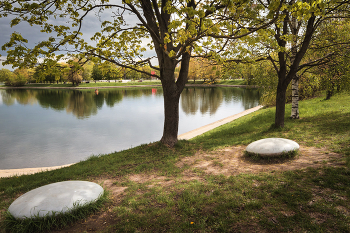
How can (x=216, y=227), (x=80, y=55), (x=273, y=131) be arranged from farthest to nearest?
(x=273, y=131), (x=80, y=55), (x=216, y=227)

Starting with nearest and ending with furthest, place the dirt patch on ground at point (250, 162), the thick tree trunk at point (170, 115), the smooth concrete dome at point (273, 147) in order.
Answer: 1. the dirt patch on ground at point (250, 162)
2. the smooth concrete dome at point (273, 147)
3. the thick tree trunk at point (170, 115)

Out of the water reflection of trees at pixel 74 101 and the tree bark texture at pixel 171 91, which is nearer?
the tree bark texture at pixel 171 91

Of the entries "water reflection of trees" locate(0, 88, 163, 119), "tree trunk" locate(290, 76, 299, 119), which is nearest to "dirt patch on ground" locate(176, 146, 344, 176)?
"tree trunk" locate(290, 76, 299, 119)

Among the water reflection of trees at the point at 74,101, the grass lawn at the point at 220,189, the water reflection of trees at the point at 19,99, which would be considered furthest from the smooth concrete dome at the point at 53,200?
the water reflection of trees at the point at 19,99

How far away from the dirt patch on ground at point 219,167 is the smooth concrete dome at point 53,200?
383mm

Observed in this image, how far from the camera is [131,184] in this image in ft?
19.0

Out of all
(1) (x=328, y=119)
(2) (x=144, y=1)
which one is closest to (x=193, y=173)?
(2) (x=144, y=1)

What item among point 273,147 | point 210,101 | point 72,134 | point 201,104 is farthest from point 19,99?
point 273,147

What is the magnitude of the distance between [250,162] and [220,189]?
7.96 ft

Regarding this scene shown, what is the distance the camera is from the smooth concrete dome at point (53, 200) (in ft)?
12.3

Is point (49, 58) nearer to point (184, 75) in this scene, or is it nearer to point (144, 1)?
point (144, 1)

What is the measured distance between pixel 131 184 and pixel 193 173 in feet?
6.06

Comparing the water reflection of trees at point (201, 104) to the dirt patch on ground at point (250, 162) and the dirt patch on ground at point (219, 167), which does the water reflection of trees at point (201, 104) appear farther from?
the dirt patch on ground at point (219, 167)

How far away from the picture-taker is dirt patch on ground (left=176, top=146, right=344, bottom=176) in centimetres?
574
